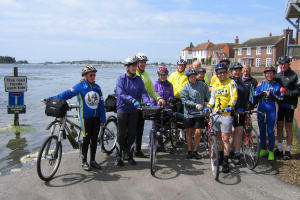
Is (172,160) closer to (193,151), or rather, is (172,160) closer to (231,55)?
(193,151)

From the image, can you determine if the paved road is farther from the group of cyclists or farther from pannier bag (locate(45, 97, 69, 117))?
pannier bag (locate(45, 97, 69, 117))

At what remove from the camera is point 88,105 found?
16.2 ft

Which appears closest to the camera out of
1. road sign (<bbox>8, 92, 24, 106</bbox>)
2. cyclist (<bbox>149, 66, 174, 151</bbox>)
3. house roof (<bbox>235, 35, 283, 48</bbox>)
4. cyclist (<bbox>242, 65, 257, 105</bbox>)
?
cyclist (<bbox>242, 65, 257, 105</bbox>)

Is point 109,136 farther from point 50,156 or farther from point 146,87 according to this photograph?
point 50,156

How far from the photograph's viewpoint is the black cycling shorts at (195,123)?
558 centimetres

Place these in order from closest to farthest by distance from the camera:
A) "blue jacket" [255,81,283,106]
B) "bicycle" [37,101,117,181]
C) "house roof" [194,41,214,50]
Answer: "bicycle" [37,101,117,181] → "blue jacket" [255,81,283,106] → "house roof" [194,41,214,50]

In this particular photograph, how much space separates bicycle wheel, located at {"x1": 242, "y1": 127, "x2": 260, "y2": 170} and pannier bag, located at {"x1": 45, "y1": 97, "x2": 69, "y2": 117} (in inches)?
140

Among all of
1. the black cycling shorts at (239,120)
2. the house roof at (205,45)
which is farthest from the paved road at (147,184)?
the house roof at (205,45)

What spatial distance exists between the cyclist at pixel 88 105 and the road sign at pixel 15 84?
208 inches

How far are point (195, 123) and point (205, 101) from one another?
571 millimetres

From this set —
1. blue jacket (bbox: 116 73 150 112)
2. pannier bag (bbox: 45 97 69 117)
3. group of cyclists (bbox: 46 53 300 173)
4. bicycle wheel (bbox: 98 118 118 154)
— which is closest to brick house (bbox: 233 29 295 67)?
group of cyclists (bbox: 46 53 300 173)

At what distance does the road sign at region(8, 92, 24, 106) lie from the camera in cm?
946

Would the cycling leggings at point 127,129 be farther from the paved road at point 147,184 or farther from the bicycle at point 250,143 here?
the bicycle at point 250,143

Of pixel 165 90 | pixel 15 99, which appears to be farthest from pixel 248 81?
pixel 15 99
